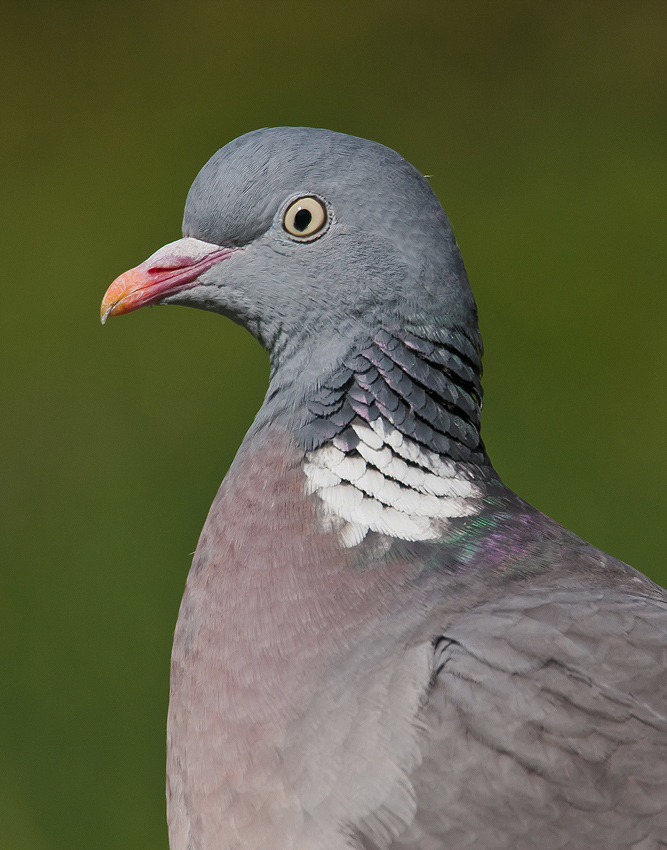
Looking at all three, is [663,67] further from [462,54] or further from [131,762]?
[131,762]

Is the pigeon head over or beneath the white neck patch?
over

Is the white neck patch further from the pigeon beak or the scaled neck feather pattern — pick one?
the pigeon beak

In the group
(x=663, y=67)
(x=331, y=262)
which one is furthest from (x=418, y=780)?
(x=663, y=67)

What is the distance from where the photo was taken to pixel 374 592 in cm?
131

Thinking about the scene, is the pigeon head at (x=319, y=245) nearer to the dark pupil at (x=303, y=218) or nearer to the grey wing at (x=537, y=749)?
the dark pupil at (x=303, y=218)

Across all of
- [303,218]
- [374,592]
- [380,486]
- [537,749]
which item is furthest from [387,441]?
[537,749]

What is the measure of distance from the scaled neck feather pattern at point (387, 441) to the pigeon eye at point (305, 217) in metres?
0.18

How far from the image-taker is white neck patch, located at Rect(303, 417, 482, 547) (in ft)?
4.51

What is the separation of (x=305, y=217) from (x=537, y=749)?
2.54 feet

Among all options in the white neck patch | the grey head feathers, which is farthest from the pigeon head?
the white neck patch

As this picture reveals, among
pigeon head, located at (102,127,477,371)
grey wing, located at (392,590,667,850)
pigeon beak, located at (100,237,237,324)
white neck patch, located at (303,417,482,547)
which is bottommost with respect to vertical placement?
grey wing, located at (392,590,667,850)

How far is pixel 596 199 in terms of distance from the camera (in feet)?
12.8

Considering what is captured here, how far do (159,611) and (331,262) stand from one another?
2.26 m

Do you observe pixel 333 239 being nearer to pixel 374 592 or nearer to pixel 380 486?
pixel 380 486
